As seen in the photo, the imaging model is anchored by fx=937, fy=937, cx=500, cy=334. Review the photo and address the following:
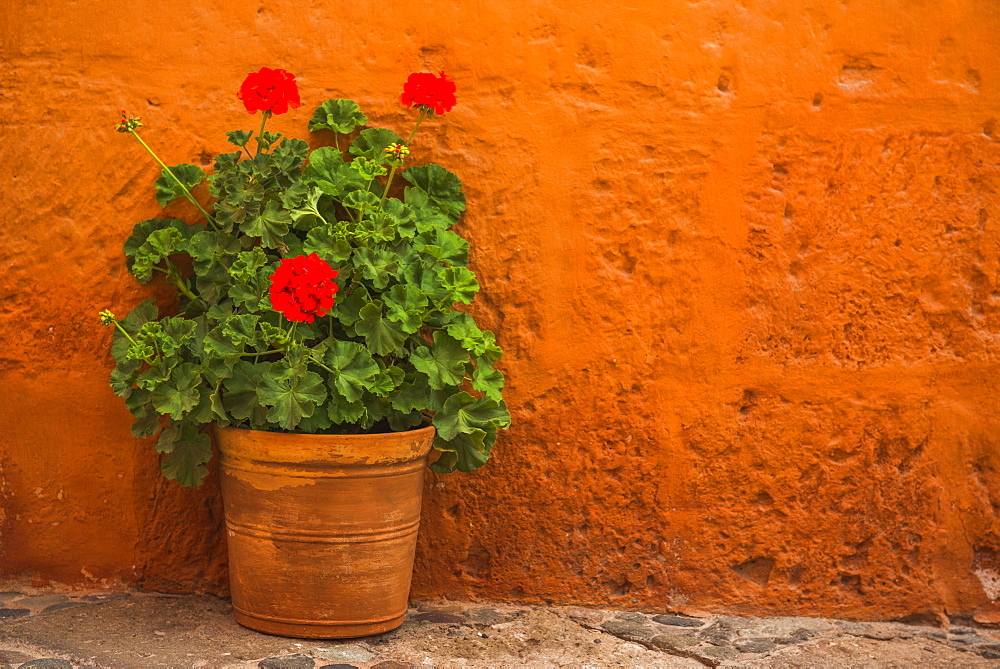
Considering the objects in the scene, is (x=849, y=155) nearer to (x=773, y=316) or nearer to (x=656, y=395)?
(x=773, y=316)

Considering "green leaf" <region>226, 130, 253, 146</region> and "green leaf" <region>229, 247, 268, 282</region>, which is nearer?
"green leaf" <region>229, 247, 268, 282</region>

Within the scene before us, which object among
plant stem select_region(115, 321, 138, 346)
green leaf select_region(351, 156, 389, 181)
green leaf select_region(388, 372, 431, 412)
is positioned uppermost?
green leaf select_region(351, 156, 389, 181)

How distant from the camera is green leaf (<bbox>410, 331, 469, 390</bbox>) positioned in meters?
2.52

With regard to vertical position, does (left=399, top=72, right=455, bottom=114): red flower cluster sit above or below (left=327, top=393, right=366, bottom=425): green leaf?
above

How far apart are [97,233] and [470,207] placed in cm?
112

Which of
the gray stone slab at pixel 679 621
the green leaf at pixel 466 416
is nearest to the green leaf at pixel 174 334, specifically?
the green leaf at pixel 466 416

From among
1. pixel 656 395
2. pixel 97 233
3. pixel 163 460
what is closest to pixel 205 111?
pixel 97 233

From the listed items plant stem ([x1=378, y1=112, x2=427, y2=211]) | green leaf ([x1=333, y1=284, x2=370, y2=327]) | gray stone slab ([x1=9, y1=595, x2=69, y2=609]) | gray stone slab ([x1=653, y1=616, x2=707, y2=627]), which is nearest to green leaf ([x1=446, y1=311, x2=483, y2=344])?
green leaf ([x1=333, y1=284, x2=370, y2=327])

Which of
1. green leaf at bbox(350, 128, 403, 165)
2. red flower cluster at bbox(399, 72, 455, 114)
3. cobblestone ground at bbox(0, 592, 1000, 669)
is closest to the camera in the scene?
cobblestone ground at bbox(0, 592, 1000, 669)

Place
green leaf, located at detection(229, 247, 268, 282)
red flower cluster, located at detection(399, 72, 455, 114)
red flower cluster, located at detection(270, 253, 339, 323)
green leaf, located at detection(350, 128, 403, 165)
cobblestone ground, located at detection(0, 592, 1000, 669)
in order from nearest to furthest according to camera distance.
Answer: red flower cluster, located at detection(270, 253, 339, 323), cobblestone ground, located at detection(0, 592, 1000, 669), green leaf, located at detection(229, 247, 268, 282), red flower cluster, located at detection(399, 72, 455, 114), green leaf, located at detection(350, 128, 403, 165)

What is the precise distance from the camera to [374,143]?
2.76m

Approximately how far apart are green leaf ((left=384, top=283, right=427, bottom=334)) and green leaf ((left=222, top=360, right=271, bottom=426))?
1.23ft

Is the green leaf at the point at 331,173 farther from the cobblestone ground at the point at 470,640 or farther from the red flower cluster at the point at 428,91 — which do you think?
the cobblestone ground at the point at 470,640

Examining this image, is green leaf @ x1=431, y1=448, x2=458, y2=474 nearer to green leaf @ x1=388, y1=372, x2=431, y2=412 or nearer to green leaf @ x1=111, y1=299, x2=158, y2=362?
green leaf @ x1=388, y1=372, x2=431, y2=412
